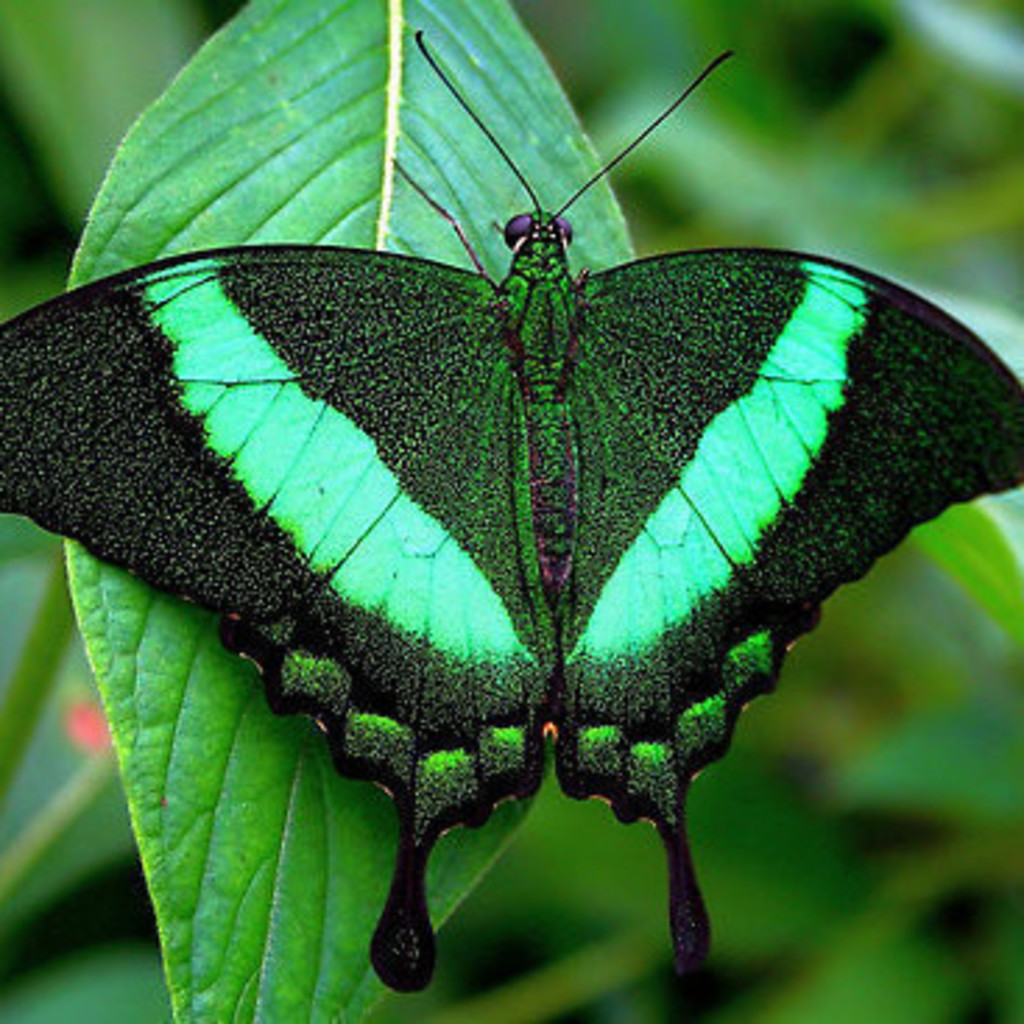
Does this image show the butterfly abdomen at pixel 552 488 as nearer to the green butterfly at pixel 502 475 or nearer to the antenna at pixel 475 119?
the green butterfly at pixel 502 475

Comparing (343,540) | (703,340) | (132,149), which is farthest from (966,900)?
(132,149)

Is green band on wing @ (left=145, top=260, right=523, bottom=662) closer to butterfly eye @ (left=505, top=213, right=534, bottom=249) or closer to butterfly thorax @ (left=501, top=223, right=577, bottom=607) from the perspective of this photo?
butterfly thorax @ (left=501, top=223, right=577, bottom=607)

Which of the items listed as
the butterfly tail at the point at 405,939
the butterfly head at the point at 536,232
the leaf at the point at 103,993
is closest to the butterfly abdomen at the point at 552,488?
the butterfly head at the point at 536,232

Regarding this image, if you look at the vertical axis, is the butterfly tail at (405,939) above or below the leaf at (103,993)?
above

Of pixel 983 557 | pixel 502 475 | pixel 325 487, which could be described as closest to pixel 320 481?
pixel 325 487

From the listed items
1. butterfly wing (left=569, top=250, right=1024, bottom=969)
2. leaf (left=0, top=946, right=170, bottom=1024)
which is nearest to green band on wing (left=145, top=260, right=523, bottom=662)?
butterfly wing (left=569, top=250, right=1024, bottom=969)

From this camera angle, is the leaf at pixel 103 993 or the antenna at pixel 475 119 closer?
the antenna at pixel 475 119

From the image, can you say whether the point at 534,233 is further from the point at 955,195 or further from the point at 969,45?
the point at 955,195
